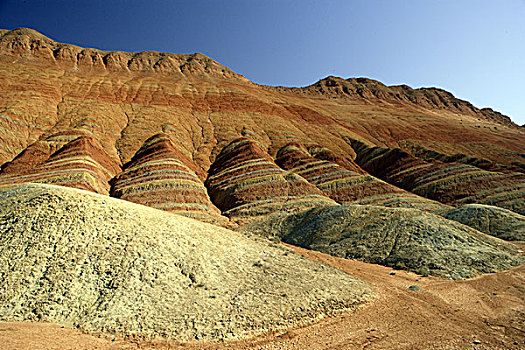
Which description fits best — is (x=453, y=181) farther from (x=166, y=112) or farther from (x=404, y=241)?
(x=166, y=112)

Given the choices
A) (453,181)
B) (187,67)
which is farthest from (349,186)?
(187,67)

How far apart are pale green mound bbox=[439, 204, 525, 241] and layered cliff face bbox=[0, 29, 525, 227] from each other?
230 inches

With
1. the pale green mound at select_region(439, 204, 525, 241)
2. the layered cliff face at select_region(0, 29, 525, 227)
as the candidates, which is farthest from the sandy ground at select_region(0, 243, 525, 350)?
the layered cliff face at select_region(0, 29, 525, 227)

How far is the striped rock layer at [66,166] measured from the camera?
29.0 m

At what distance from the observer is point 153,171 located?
34031 millimetres

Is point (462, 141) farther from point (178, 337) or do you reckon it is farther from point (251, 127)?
point (178, 337)

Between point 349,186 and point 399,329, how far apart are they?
2816 cm

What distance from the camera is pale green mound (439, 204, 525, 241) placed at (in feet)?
73.5

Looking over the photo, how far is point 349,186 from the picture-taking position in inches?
1411

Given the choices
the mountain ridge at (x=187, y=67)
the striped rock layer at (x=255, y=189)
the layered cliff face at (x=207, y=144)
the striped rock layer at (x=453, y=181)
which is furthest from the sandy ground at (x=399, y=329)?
the mountain ridge at (x=187, y=67)

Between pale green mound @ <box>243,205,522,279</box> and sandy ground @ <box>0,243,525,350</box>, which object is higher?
pale green mound @ <box>243,205,522,279</box>

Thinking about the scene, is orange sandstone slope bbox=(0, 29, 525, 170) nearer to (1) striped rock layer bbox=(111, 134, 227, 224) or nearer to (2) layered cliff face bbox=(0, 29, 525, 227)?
(2) layered cliff face bbox=(0, 29, 525, 227)

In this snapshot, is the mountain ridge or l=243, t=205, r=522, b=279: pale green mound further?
the mountain ridge

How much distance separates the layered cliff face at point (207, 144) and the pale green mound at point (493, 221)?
5840 mm
